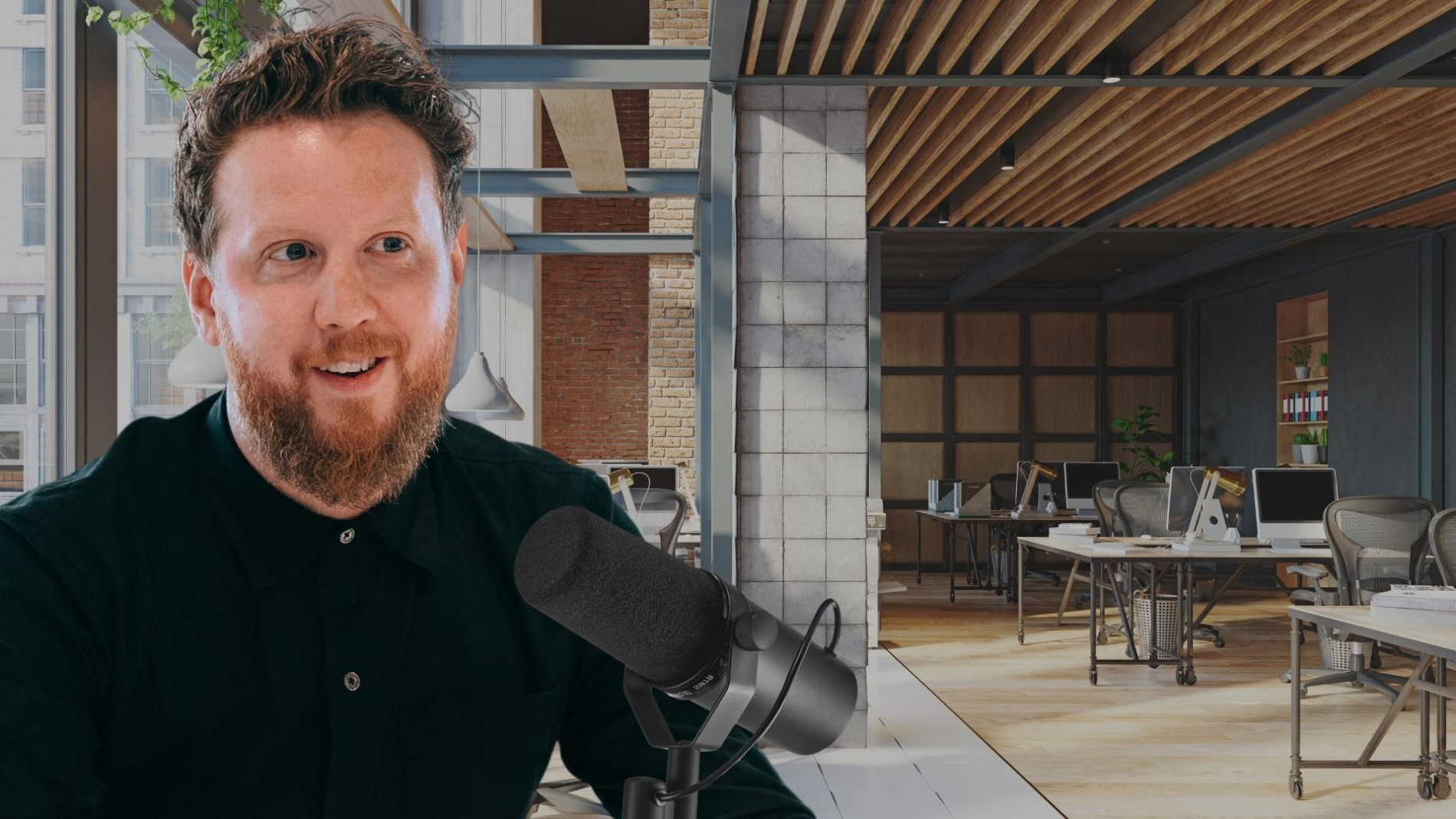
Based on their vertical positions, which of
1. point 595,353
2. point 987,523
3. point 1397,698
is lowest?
point 1397,698

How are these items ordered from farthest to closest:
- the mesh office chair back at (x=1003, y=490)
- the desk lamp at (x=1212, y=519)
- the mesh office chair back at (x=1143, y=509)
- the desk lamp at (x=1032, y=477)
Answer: the mesh office chair back at (x=1003, y=490) < the desk lamp at (x=1032, y=477) < the mesh office chair back at (x=1143, y=509) < the desk lamp at (x=1212, y=519)

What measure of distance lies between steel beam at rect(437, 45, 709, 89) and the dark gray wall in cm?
642

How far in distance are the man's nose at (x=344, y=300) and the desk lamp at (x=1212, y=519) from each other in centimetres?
690

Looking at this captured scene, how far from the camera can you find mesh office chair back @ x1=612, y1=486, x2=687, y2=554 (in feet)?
20.7

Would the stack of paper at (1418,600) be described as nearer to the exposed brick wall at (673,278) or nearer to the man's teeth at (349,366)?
the man's teeth at (349,366)

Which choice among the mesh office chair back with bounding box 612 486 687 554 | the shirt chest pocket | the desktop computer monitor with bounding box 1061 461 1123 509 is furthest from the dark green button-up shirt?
the desktop computer monitor with bounding box 1061 461 1123 509

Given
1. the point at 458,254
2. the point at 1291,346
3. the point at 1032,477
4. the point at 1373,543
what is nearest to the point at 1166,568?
the point at 1373,543

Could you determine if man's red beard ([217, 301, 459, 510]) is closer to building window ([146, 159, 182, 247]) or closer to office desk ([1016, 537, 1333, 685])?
building window ([146, 159, 182, 247])

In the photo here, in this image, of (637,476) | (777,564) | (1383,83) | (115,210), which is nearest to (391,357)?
(115,210)

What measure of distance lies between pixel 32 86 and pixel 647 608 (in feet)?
7.94

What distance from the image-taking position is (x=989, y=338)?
12906 mm

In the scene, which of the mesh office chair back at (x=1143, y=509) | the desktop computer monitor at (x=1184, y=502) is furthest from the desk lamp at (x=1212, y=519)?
the mesh office chair back at (x=1143, y=509)

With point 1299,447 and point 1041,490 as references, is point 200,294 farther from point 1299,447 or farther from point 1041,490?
point 1299,447

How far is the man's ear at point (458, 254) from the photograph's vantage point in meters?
0.94
